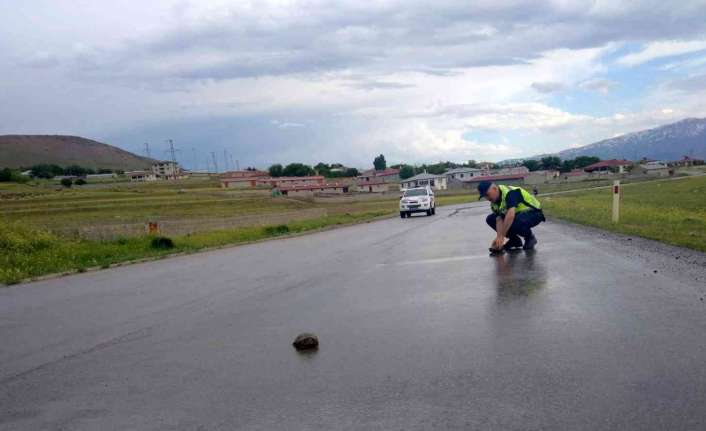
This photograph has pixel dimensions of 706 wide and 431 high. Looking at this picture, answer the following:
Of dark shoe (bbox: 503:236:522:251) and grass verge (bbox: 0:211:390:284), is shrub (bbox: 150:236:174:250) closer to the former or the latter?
grass verge (bbox: 0:211:390:284)

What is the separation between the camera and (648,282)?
810cm

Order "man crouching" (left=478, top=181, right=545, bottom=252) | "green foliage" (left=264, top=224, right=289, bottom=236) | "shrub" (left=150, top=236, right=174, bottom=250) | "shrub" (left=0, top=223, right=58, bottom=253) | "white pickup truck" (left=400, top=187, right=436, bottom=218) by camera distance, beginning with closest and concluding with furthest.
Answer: "man crouching" (left=478, top=181, right=545, bottom=252) < "shrub" (left=0, top=223, right=58, bottom=253) < "shrub" (left=150, top=236, right=174, bottom=250) < "green foliage" (left=264, top=224, right=289, bottom=236) < "white pickup truck" (left=400, top=187, right=436, bottom=218)

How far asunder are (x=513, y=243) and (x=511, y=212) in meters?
1.13

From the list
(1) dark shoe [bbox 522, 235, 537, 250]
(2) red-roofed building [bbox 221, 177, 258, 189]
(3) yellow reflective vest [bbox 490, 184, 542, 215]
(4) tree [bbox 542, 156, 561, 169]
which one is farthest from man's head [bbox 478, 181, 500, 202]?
(4) tree [bbox 542, 156, 561, 169]

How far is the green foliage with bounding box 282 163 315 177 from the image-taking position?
159 meters

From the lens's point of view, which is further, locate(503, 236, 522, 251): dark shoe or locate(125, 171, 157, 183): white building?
locate(125, 171, 157, 183): white building

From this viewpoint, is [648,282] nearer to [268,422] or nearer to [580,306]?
[580,306]

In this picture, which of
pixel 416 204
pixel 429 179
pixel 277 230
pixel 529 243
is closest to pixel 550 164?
pixel 429 179

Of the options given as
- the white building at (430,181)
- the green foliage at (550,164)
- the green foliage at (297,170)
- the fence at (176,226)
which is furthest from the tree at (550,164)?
the fence at (176,226)

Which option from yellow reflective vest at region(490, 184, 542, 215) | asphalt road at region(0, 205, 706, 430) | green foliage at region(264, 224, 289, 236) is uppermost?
yellow reflective vest at region(490, 184, 542, 215)

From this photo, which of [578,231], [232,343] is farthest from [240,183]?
[232,343]

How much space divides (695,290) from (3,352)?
25.7 feet

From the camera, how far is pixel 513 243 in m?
12.8

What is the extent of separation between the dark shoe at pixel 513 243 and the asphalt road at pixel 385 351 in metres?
1.59
